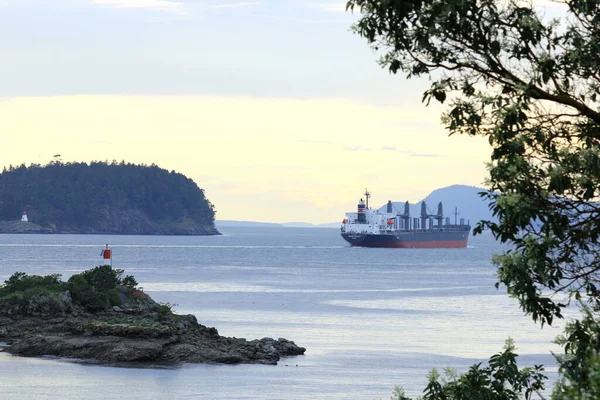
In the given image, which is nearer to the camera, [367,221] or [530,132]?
[530,132]

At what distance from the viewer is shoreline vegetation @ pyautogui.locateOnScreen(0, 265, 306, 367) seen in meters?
36.2

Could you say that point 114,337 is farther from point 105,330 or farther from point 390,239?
point 390,239

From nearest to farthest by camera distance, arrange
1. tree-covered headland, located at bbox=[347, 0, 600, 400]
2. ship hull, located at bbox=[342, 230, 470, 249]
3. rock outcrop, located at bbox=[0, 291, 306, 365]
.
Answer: tree-covered headland, located at bbox=[347, 0, 600, 400] → rock outcrop, located at bbox=[0, 291, 306, 365] → ship hull, located at bbox=[342, 230, 470, 249]

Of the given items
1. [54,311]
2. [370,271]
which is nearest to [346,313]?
[54,311]

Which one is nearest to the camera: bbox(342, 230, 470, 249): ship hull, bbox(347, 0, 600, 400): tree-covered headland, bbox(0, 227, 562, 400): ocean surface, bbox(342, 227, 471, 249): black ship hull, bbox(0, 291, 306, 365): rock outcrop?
bbox(347, 0, 600, 400): tree-covered headland

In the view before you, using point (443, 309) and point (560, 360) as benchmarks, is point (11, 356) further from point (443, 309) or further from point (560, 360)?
point (443, 309)

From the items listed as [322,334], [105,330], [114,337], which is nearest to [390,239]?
[322,334]

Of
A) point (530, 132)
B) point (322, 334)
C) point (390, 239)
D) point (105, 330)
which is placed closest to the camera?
point (530, 132)

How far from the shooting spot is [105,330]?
125 feet

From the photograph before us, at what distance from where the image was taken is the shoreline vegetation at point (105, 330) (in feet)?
119

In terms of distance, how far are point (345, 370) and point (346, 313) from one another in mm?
24877

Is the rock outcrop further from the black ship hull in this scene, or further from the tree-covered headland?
the black ship hull

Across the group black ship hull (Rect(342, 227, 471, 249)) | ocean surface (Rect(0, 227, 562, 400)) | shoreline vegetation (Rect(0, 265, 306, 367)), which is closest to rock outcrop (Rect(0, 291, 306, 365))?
shoreline vegetation (Rect(0, 265, 306, 367))

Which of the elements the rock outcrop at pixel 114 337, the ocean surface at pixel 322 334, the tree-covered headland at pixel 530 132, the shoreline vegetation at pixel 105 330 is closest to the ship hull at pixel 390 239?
the ocean surface at pixel 322 334
